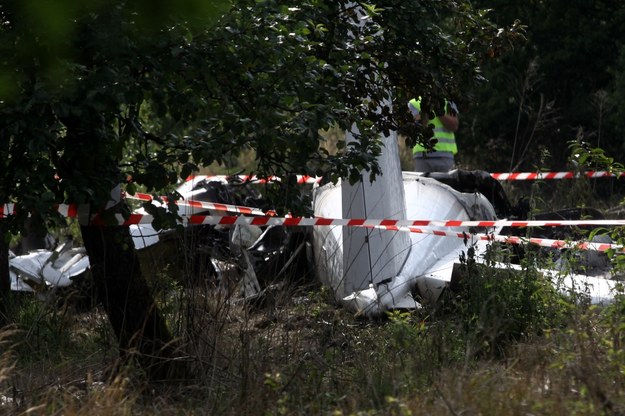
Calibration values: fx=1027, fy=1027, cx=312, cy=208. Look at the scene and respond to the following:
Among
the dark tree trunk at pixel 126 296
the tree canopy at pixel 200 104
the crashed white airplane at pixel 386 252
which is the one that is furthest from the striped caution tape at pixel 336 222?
the tree canopy at pixel 200 104

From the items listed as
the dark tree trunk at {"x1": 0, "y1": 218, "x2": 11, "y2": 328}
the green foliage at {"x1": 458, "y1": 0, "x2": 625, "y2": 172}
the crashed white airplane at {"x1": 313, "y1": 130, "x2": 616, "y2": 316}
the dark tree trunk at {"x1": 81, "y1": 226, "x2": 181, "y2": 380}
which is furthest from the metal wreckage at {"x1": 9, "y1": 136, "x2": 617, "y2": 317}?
the green foliage at {"x1": 458, "y1": 0, "x2": 625, "y2": 172}

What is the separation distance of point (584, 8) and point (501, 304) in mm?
9510

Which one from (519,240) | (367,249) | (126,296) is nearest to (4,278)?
(126,296)

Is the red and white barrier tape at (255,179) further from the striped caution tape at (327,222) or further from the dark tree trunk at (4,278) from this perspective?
the dark tree trunk at (4,278)

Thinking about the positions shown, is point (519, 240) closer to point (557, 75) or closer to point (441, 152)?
point (441, 152)

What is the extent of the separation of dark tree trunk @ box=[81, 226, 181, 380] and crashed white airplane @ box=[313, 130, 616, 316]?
1789 mm

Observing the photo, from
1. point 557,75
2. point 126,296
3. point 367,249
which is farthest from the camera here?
point 557,75

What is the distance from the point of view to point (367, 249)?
753cm

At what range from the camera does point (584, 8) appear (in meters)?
14.2

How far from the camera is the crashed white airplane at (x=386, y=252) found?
7102 mm

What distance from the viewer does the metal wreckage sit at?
7.13 m

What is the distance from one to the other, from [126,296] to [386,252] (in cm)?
264

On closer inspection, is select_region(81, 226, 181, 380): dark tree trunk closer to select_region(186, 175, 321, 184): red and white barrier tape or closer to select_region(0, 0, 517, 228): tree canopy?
select_region(0, 0, 517, 228): tree canopy

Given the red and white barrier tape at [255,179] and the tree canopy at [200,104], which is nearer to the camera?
the tree canopy at [200,104]
